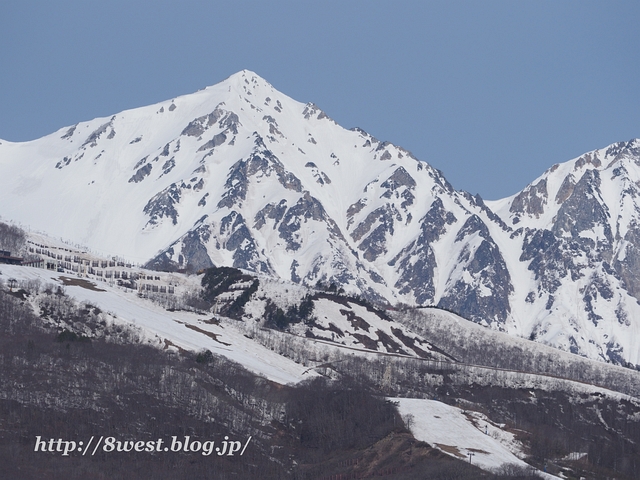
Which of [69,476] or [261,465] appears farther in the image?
[261,465]

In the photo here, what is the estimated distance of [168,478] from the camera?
17975 cm

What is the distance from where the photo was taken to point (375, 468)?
19075 cm

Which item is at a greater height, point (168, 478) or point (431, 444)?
point (431, 444)

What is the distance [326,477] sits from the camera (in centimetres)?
19050

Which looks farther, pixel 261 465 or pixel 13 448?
pixel 261 465

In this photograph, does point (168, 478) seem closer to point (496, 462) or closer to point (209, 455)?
point (209, 455)

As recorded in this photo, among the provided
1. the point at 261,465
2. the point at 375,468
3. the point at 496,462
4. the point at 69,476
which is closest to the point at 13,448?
the point at 69,476

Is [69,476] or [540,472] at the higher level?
[540,472]

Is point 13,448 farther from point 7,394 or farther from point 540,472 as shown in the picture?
point 540,472

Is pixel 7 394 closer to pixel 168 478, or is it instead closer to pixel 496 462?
pixel 168 478

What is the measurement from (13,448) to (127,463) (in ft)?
56.6

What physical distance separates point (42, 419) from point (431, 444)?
63.7m

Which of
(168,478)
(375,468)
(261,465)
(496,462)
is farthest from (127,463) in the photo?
(496,462)

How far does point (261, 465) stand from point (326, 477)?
11.6m
